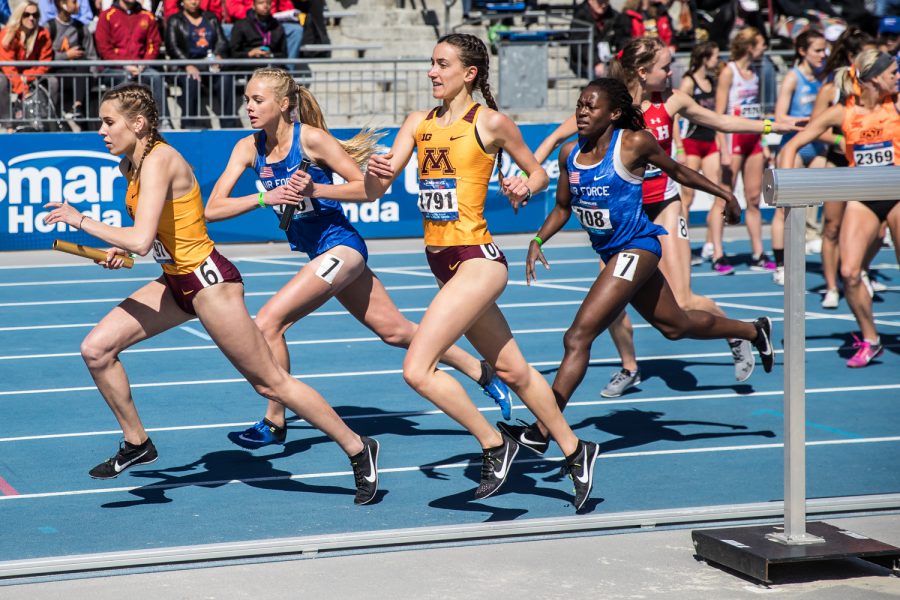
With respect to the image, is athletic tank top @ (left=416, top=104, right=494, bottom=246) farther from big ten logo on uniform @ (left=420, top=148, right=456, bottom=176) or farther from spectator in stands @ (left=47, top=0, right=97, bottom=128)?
spectator in stands @ (left=47, top=0, right=97, bottom=128)

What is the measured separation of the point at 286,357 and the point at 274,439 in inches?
22.7

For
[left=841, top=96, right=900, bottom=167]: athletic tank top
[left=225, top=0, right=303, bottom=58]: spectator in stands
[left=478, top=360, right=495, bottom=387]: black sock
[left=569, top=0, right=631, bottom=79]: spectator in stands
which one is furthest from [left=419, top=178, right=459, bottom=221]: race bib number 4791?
[left=569, top=0, right=631, bottom=79]: spectator in stands

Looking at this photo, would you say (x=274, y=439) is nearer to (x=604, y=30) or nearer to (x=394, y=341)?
(x=394, y=341)

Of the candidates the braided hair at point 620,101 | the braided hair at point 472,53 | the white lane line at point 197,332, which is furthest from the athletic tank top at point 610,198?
the white lane line at point 197,332

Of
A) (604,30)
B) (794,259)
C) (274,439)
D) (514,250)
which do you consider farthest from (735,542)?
(604,30)

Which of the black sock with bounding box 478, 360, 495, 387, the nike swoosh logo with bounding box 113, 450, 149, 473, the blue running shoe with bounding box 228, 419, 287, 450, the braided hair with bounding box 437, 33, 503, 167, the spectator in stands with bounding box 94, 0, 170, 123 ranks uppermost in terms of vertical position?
the spectator in stands with bounding box 94, 0, 170, 123

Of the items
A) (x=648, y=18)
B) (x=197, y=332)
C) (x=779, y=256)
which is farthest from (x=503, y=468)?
(x=648, y=18)

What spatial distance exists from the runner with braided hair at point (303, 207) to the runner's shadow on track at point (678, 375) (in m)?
2.62

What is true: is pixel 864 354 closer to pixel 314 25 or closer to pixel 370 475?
pixel 370 475

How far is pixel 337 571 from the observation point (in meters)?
5.13

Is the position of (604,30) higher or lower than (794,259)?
higher

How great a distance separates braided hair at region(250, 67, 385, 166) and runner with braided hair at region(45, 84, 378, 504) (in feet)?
2.66

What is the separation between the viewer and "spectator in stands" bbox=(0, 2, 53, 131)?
1556 centimetres

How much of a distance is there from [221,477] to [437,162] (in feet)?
7.18
